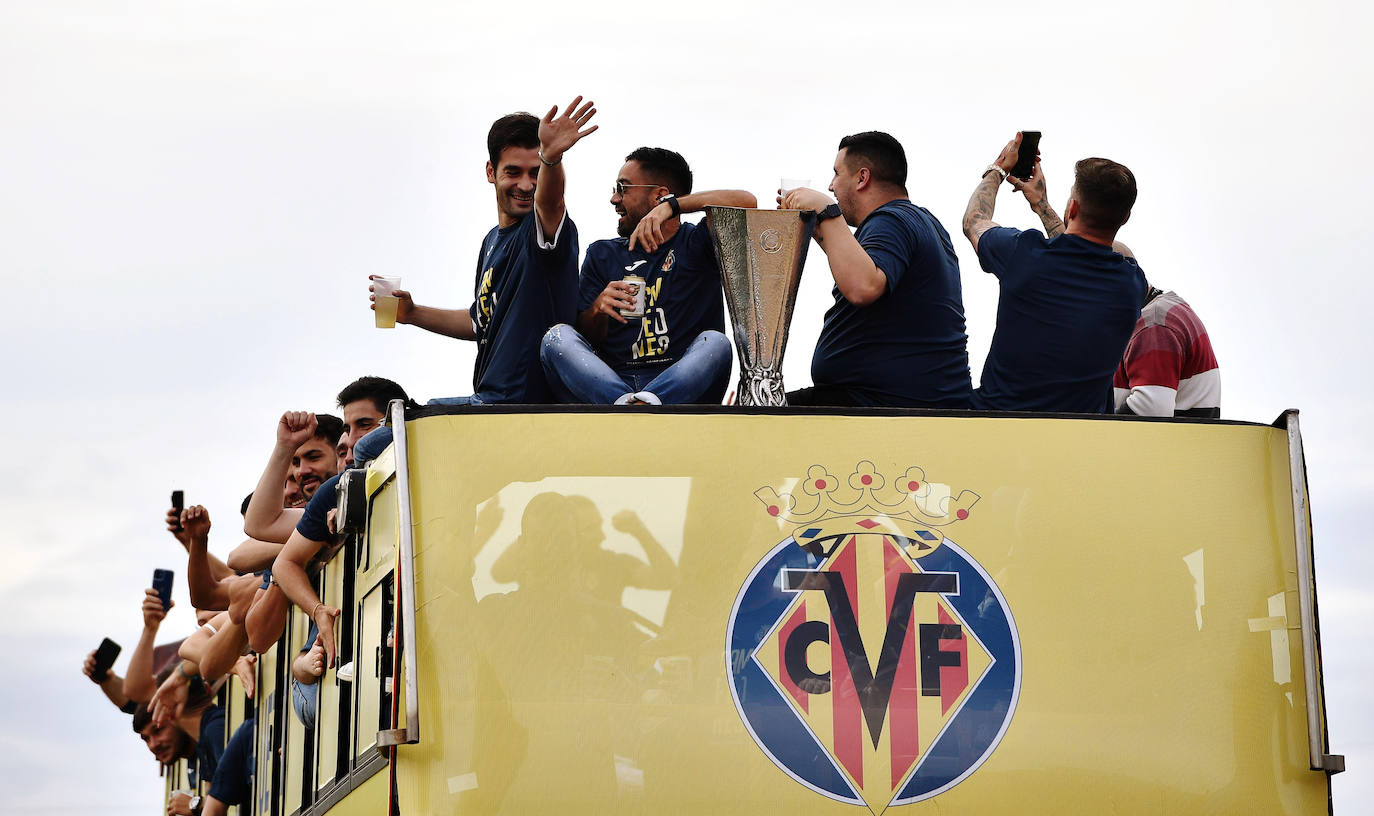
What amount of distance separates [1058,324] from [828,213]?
83 centimetres

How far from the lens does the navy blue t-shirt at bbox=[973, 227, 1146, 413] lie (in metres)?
5.75

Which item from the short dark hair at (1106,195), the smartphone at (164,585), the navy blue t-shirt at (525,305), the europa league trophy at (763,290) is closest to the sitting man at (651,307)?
the navy blue t-shirt at (525,305)

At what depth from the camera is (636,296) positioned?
20.2 ft

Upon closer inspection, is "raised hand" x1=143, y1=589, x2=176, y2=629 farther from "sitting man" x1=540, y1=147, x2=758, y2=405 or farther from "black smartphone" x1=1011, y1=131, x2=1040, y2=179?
"black smartphone" x1=1011, y1=131, x2=1040, y2=179

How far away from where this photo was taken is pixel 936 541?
5.07m

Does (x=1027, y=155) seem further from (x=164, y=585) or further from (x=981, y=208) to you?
(x=164, y=585)

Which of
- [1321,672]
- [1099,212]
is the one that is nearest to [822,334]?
[1099,212]

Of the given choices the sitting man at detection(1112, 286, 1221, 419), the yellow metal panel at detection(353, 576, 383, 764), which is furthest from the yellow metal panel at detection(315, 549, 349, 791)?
the sitting man at detection(1112, 286, 1221, 419)

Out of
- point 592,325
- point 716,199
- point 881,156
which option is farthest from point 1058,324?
point 592,325

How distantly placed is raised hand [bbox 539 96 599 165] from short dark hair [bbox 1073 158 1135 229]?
163 cm

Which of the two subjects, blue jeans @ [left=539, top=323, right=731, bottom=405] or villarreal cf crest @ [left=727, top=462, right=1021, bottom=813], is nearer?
villarreal cf crest @ [left=727, top=462, right=1021, bottom=813]

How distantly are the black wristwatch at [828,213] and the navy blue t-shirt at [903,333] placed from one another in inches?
8.5

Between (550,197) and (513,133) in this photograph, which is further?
(513,133)

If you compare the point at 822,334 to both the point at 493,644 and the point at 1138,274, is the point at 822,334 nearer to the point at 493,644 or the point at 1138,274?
the point at 1138,274
